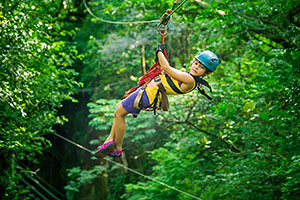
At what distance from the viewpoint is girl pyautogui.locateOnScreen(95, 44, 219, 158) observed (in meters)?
2.17

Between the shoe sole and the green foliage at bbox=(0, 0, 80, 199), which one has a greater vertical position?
the green foliage at bbox=(0, 0, 80, 199)

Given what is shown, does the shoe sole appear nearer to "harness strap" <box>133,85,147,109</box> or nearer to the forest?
"harness strap" <box>133,85,147,109</box>

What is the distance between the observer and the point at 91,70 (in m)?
11.0

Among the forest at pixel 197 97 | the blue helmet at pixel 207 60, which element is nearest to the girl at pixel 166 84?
the blue helmet at pixel 207 60

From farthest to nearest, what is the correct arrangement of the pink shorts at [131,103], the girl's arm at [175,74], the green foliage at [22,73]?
1. the green foliage at [22,73]
2. the pink shorts at [131,103]
3. the girl's arm at [175,74]

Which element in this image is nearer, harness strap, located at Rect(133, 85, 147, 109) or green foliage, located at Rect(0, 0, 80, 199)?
harness strap, located at Rect(133, 85, 147, 109)

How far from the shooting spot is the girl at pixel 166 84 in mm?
2172

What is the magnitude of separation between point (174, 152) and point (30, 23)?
4170 millimetres

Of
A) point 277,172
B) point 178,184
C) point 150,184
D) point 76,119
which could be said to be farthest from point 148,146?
point 277,172

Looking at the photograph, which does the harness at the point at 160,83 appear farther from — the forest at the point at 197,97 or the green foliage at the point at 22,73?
the green foliage at the point at 22,73

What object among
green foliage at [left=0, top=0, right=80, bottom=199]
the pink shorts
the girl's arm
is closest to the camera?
the girl's arm

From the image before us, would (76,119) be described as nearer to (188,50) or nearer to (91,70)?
(91,70)

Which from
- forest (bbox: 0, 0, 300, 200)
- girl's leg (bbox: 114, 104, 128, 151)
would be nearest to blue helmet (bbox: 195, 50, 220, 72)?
girl's leg (bbox: 114, 104, 128, 151)

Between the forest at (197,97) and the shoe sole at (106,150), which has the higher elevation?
the forest at (197,97)
